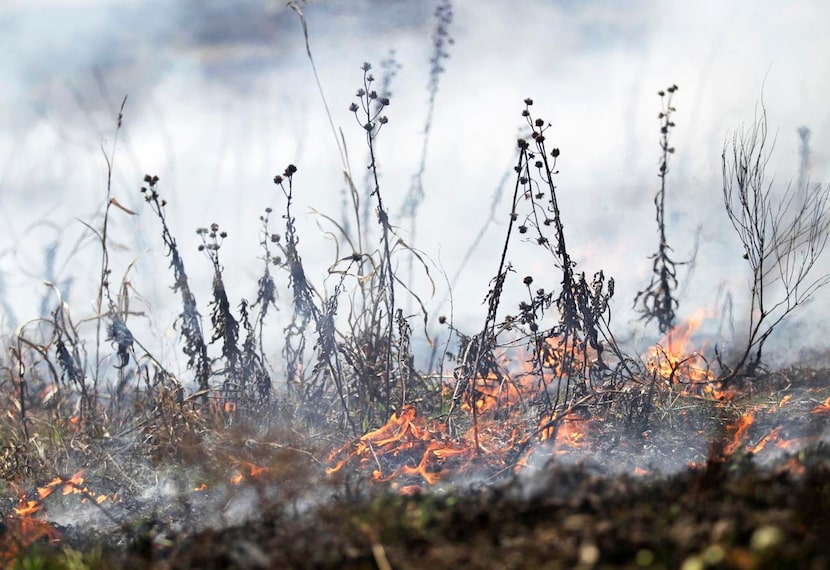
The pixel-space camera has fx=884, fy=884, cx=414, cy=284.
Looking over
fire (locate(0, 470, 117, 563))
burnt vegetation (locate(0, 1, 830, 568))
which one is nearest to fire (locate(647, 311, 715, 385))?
burnt vegetation (locate(0, 1, 830, 568))

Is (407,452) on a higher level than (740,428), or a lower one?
higher

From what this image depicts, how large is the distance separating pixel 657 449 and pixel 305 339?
9.61 feet

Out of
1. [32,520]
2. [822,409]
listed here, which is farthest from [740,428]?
[32,520]

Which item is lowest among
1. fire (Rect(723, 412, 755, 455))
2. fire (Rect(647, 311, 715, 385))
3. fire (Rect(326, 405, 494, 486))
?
fire (Rect(723, 412, 755, 455))

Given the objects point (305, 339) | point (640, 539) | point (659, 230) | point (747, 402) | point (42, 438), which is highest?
point (659, 230)

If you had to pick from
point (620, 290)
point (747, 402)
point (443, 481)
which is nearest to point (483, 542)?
point (443, 481)

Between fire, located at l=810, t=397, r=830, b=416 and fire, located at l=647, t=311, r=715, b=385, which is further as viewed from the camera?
fire, located at l=647, t=311, r=715, b=385

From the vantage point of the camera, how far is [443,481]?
5.94m

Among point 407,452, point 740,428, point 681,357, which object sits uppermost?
point 681,357

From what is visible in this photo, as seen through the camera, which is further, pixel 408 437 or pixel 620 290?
pixel 620 290

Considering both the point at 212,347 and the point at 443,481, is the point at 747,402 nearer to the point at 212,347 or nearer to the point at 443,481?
the point at 443,481

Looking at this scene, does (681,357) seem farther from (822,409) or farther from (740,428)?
(822,409)

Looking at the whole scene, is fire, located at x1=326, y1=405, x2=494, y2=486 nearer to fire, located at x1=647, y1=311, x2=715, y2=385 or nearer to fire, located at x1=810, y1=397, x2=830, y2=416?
fire, located at x1=647, y1=311, x2=715, y2=385

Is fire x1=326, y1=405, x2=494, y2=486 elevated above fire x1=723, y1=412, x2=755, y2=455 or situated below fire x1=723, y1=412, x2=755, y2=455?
above
